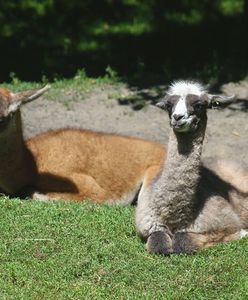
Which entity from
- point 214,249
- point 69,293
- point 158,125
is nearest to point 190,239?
point 214,249

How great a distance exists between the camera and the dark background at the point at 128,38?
615 inches

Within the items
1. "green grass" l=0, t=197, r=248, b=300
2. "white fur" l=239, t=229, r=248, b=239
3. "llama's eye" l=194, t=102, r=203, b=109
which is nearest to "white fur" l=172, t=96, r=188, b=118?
"llama's eye" l=194, t=102, r=203, b=109

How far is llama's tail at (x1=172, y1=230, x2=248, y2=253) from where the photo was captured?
773cm

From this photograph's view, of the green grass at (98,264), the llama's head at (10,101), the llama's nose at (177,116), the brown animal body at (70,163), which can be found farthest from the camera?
the brown animal body at (70,163)

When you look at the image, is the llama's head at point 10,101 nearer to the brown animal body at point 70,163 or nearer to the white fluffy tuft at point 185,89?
the brown animal body at point 70,163

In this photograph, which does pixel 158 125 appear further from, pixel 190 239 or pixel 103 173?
pixel 190 239

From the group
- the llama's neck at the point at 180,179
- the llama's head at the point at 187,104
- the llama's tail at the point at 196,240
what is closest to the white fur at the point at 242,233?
the llama's tail at the point at 196,240

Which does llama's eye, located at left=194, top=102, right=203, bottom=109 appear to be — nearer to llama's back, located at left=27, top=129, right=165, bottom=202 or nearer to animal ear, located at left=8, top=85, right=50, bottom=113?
llama's back, located at left=27, top=129, right=165, bottom=202

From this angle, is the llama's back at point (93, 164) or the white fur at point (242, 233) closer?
the white fur at point (242, 233)

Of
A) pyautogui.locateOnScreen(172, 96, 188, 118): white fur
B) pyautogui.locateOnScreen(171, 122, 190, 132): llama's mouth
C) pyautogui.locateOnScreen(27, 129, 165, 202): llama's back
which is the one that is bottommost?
pyautogui.locateOnScreen(27, 129, 165, 202): llama's back

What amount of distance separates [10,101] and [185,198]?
284 centimetres

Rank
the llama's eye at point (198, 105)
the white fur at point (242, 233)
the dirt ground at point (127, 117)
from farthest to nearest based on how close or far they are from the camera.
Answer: the dirt ground at point (127, 117) → the white fur at point (242, 233) → the llama's eye at point (198, 105)

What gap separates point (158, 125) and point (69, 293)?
652 centimetres

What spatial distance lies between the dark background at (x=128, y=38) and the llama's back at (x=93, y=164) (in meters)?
4.94
